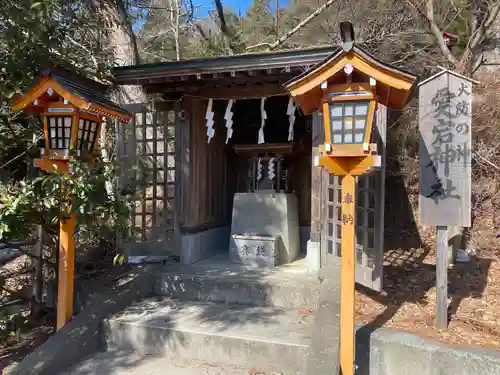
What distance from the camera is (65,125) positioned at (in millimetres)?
4688

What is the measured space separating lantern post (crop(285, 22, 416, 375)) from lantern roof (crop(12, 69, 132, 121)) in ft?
7.79

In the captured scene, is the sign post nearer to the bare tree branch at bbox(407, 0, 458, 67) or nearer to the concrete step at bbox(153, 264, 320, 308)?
the concrete step at bbox(153, 264, 320, 308)

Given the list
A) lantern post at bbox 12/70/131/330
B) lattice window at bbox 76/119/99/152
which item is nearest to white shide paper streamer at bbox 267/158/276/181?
lantern post at bbox 12/70/131/330

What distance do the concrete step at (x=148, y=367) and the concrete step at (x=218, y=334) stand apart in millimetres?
80

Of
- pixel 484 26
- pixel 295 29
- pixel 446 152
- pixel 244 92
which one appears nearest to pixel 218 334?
pixel 446 152

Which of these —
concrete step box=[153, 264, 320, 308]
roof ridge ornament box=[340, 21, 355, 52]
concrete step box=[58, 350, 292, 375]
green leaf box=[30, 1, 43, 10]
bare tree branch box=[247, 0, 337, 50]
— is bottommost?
concrete step box=[58, 350, 292, 375]

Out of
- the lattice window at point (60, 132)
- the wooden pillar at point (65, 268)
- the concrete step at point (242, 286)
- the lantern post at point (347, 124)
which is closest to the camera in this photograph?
the lantern post at point (347, 124)

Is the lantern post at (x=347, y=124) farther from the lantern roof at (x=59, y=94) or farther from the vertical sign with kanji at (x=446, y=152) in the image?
the lantern roof at (x=59, y=94)

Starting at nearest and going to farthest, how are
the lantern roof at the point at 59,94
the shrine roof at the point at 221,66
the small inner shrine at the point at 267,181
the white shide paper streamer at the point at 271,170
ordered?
the lantern roof at the point at 59,94, the shrine roof at the point at 221,66, the small inner shrine at the point at 267,181, the white shide paper streamer at the point at 271,170

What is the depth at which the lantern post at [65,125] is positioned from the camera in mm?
4504

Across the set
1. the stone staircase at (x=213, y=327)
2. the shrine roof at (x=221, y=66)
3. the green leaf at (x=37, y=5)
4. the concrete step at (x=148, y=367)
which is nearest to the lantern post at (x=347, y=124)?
the stone staircase at (x=213, y=327)

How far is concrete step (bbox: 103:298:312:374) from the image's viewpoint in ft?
14.2

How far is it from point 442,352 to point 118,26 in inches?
317

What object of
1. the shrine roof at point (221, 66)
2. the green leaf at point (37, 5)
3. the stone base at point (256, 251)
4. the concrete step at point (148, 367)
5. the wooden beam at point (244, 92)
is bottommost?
the concrete step at point (148, 367)
